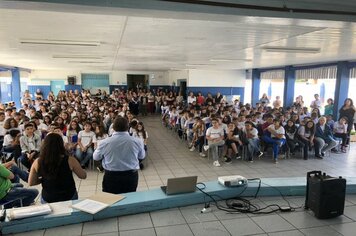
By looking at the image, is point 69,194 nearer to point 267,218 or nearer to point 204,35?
point 267,218

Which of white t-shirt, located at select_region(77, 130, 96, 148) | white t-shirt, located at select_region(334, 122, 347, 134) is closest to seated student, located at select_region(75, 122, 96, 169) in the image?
white t-shirt, located at select_region(77, 130, 96, 148)

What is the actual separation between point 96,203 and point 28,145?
3888mm

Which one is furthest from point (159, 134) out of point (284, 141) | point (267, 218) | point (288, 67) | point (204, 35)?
point (267, 218)

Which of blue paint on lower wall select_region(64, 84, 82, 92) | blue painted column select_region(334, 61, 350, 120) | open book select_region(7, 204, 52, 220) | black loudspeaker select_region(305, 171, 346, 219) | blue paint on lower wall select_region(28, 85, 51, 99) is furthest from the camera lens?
blue paint on lower wall select_region(64, 84, 82, 92)

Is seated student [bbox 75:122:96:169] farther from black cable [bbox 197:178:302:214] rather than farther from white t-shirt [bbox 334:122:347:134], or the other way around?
white t-shirt [bbox 334:122:347:134]

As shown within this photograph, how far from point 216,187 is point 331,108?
335 inches

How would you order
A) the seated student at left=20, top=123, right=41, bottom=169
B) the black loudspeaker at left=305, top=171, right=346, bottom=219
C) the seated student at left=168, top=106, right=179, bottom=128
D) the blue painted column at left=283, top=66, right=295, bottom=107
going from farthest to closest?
the blue painted column at left=283, top=66, right=295, bottom=107 < the seated student at left=168, top=106, right=179, bottom=128 < the seated student at left=20, top=123, right=41, bottom=169 < the black loudspeaker at left=305, top=171, right=346, bottom=219

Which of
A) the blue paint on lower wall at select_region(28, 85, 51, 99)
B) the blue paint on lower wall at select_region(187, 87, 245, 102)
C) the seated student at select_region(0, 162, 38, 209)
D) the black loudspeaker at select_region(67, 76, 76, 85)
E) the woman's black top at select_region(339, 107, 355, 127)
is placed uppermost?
the black loudspeaker at select_region(67, 76, 76, 85)

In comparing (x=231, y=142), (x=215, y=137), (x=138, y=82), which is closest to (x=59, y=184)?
(x=215, y=137)

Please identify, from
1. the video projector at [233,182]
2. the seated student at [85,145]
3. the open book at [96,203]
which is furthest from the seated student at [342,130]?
the open book at [96,203]

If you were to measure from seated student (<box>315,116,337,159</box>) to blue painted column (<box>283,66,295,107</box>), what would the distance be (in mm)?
5476

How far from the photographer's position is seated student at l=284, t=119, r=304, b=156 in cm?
696

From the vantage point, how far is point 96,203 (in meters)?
2.32

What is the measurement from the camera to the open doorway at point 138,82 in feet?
64.3
